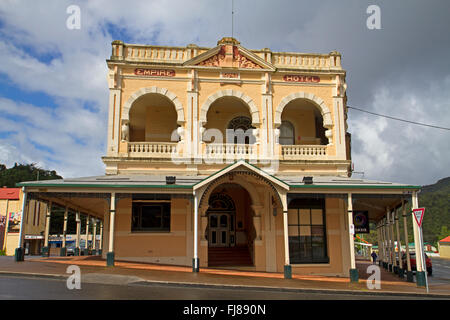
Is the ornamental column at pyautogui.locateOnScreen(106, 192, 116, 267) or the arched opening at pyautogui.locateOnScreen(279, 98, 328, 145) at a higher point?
the arched opening at pyautogui.locateOnScreen(279, 98, 328, 145)

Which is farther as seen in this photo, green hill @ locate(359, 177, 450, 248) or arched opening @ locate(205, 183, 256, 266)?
green hill @ locate(359, 177, 450, 248)

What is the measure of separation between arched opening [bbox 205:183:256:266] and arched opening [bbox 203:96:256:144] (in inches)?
105

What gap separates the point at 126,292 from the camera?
10.3 m

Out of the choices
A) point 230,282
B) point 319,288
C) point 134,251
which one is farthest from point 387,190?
point 134,251

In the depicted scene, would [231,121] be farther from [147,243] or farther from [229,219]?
[147,243]

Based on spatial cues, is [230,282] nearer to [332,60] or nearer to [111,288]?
[111,288]

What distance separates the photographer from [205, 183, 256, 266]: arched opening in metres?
20.3

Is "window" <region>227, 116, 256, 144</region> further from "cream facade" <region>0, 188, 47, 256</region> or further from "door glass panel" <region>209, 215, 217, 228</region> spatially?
"cream facade" <region>0, 188, 47, 256</region>

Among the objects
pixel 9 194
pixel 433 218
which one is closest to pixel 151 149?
pixel 9 194

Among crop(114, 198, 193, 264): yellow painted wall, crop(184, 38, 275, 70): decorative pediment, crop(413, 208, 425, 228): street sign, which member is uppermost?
crop(184, 38, 275, 70): decorative pediment

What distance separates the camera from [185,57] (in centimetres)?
2000

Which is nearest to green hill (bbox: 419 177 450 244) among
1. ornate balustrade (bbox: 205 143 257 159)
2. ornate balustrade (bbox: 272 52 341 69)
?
ornate balustrade (bbox: 272 52 341 69)

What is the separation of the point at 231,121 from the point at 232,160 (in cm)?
320

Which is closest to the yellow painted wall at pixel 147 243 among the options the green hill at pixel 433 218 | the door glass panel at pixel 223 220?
the door glass panel at pixel 223 220
